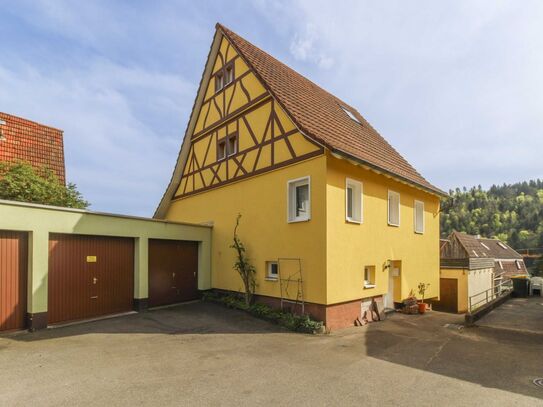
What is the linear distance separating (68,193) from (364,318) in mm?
12196

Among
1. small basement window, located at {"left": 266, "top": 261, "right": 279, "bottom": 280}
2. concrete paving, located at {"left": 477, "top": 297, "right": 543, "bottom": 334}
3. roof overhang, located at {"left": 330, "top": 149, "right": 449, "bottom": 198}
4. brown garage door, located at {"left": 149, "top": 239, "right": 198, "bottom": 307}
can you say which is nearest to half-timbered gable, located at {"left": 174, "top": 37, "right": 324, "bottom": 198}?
roof overhang, located at {"left": 330, "top": 149, "right": 449, "bottom": 198}

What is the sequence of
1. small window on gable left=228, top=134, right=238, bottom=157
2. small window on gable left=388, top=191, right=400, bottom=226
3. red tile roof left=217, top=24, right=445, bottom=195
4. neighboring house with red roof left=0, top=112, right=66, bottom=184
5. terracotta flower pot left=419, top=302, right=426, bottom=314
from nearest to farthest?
red tile roof left=217, top=24, right=445, bottom=195 < small window on gable left=388, top=191, right=400, bottom=226 < terracotta flower pot left=419, top=302, right=426, bottom=314 < small window on gable left=228, top=134, right=238, bottom=157 < neighboring house with red roof left=0, top=112, right=66, bottom=184

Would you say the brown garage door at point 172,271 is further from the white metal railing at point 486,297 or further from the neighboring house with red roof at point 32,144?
the white metal railing at point 486,297

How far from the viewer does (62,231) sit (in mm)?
10070

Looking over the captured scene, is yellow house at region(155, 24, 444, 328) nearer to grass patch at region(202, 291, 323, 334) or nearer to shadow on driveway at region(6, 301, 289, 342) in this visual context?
grass patch at region(202, 291, 323, 334)

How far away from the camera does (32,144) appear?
59.5 ft

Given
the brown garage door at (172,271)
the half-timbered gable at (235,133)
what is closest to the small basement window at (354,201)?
the half-timbered gable at (235,133)

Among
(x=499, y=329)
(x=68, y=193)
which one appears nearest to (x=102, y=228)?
(x=68, y=193)

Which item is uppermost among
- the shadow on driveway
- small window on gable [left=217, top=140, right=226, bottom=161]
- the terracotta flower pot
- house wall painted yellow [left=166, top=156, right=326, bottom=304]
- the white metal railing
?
small window on gable [left=217, top=140, right=226, bottom=161]

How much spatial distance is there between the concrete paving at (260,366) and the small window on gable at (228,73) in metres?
9.50

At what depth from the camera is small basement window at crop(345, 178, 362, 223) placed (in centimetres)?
1142

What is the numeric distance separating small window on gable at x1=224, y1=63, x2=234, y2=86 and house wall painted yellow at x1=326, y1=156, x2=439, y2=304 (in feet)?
21.3

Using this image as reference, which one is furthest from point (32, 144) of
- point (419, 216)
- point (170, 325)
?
point (419, 216)

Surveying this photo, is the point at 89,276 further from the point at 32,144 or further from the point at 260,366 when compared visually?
the point at 32,144
